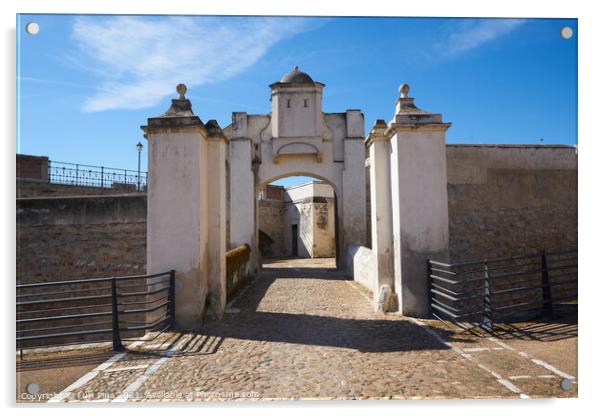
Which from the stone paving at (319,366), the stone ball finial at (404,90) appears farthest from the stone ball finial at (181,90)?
the stone paving at (319,366)

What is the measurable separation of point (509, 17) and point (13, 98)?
498 centimetres

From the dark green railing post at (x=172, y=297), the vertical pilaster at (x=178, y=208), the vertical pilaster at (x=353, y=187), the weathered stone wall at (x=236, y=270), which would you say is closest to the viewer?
the dark green railing post at (x=172, y=297)

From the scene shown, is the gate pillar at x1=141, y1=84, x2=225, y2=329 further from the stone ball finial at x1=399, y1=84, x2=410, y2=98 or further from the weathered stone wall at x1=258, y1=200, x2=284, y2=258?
the weathered stone wall at x1=258, y1=200, x2=284, y2=258

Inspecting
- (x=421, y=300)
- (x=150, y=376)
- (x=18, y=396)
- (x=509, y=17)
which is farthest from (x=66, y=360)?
(x=509, y=17)

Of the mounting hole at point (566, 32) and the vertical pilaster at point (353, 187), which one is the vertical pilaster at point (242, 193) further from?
the mounting hole at point (566, 32)

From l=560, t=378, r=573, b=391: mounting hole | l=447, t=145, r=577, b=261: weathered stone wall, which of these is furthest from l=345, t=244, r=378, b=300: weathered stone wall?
l=560, t=378, r=573, b=391: mounting hole

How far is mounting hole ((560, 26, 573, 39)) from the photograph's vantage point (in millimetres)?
4168

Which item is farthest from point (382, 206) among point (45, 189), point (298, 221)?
point (298, 221)

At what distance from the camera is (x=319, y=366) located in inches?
159

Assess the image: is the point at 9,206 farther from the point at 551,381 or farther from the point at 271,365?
the point at 551,381

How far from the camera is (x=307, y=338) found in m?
5.15

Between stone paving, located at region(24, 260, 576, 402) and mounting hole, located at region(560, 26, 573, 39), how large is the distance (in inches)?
129

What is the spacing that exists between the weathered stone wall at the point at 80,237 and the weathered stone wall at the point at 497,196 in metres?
9.19

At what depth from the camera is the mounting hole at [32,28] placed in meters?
3.97
